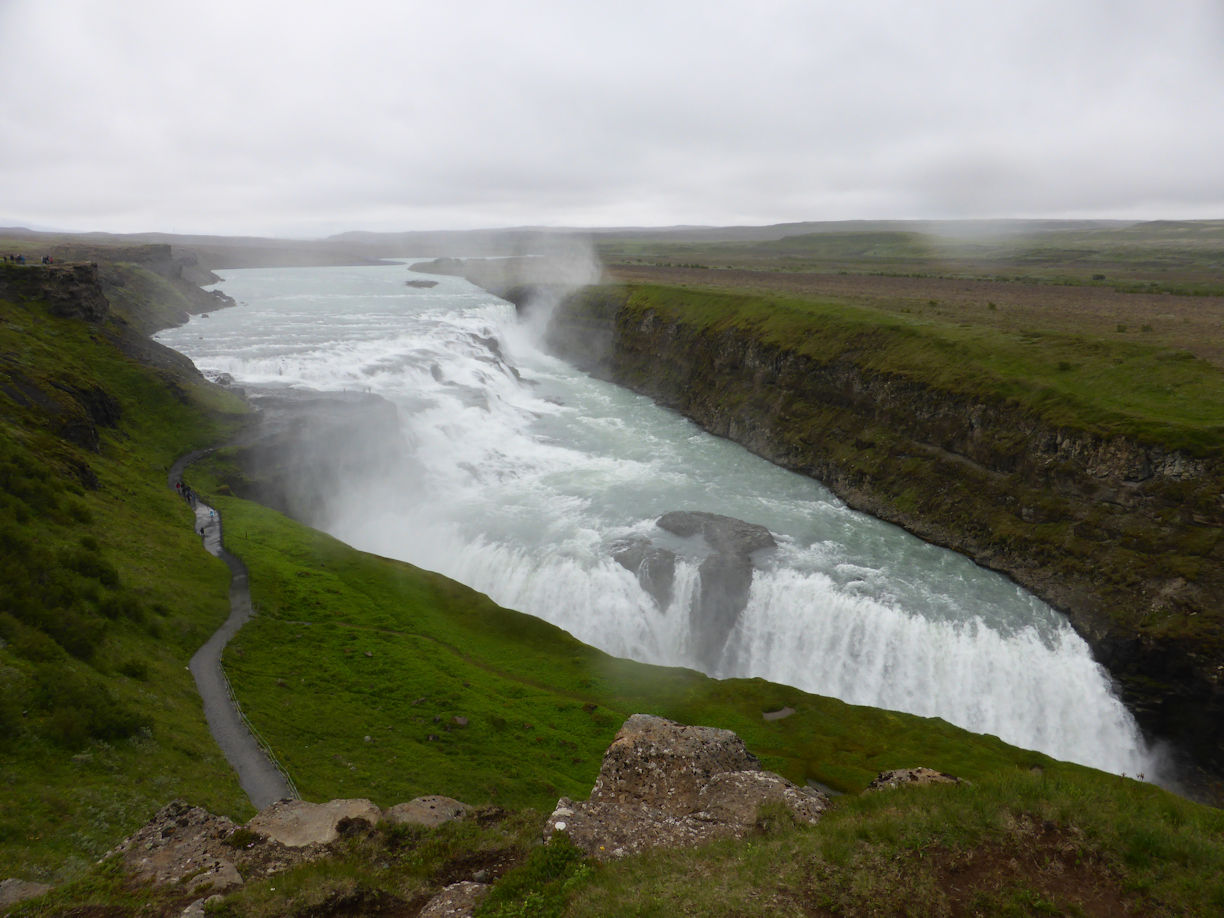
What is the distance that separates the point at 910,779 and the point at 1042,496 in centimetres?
3348

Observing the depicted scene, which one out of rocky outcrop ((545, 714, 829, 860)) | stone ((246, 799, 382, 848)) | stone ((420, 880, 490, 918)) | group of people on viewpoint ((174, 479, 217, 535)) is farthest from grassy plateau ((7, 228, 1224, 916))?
group of people on viewpoint ((174, 479, 217, 535))

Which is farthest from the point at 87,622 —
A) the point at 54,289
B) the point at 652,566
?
the point at 54,289

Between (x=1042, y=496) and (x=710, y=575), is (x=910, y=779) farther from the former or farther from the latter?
(x=1042, y=496)

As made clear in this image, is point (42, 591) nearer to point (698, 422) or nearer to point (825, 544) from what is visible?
point (825, 544)

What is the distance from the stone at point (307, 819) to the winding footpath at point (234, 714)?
3730mm

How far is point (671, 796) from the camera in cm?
1548

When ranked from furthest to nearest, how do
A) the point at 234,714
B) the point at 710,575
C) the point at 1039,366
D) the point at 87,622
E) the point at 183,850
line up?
the point at 1039,366 → the point at 710,575 → the point at 234,714 → the point at 87,622 → the point at 183,850

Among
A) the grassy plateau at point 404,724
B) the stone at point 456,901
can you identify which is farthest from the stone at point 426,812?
the stone at point 456,901

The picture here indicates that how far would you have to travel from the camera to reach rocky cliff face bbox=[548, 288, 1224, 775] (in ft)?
101

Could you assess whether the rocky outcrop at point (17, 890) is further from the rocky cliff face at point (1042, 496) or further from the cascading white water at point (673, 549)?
the rocky cliff face at point (1042, 496)

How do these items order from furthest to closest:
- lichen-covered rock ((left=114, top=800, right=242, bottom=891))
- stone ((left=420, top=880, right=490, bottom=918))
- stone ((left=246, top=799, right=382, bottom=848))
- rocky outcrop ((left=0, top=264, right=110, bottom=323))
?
1. rocky outcrop ((left=0, top=264, right=110, bottom=323))
2. stone ((left=246, top=799, right=382, bottom=848))
3. lichen-covered rock ((left=114, top=800, right=242, bottom=891))
4. stone ((left=420, top=880, right=490, bottom=918))

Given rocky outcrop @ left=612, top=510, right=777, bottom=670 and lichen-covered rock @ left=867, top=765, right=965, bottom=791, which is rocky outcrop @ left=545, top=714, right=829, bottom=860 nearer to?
lichen-covered rock @ left=867, top=765, right=965, bottom=791

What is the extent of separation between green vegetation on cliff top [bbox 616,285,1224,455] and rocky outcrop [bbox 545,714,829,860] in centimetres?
3534

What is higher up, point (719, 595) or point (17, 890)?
point (17, 890)
